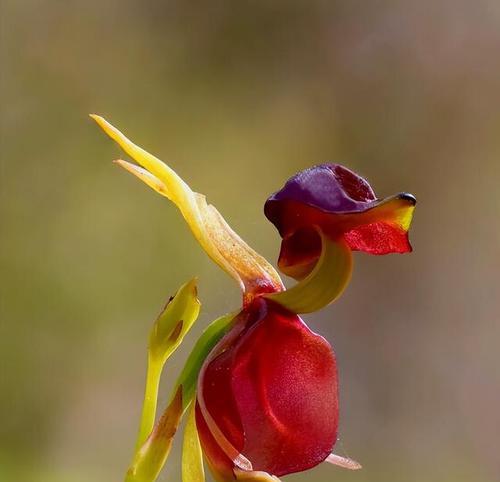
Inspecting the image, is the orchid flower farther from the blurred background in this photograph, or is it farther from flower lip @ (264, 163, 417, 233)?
the blurred background

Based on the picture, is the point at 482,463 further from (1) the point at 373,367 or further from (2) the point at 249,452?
(2) the point at 249,452

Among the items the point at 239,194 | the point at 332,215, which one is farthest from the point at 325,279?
the point at 239,194

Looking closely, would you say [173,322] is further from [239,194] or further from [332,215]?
[239,194]

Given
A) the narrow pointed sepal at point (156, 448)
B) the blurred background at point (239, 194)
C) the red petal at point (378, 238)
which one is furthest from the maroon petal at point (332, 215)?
the blurred background at point (239, 194)

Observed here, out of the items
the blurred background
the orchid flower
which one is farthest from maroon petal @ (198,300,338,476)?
the blurred background

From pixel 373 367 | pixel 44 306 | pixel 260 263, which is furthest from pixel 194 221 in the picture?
pixel 373 367

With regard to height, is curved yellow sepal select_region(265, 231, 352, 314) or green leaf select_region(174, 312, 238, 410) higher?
curved yellow sepal select_region(265, 231, 352, 314)

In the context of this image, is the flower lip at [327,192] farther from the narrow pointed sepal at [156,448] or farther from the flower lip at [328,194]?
the narrow pointed sepal at [156,448]
